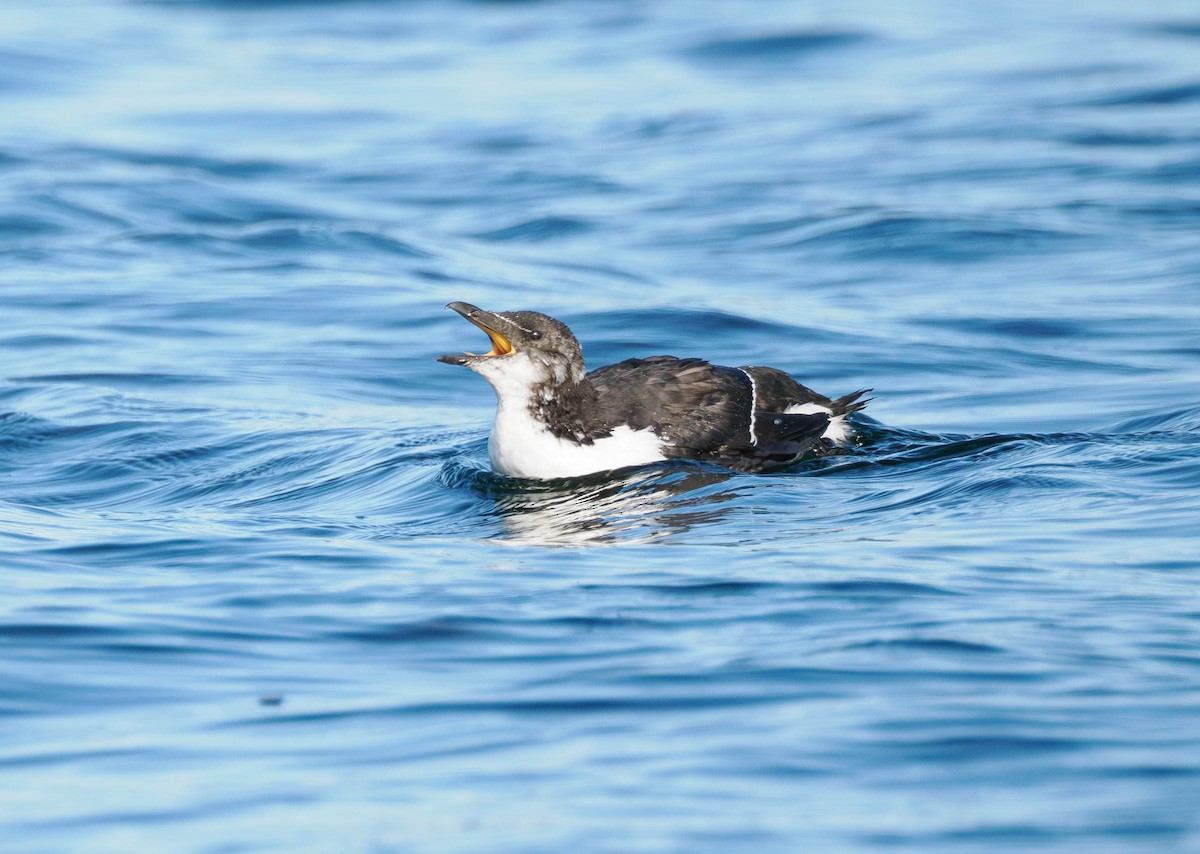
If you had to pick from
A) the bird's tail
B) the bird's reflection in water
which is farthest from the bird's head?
the bird's tail

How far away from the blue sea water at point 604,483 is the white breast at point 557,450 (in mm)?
109

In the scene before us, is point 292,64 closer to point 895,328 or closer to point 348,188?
point 348,188

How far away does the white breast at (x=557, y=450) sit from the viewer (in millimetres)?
9617

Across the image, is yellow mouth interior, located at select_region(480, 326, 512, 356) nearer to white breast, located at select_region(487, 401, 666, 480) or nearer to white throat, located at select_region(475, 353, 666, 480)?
white throat, located at select_region(475, 353, 666, 480)

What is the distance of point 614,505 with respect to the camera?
9.30 meters

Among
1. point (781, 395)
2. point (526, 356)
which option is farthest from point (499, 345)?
point (781, 395)

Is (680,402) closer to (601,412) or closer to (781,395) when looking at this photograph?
(601,412)

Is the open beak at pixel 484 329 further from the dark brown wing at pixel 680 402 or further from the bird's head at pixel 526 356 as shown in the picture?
the dark brown wing at pixel 680 402

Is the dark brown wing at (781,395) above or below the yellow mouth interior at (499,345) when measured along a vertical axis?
below

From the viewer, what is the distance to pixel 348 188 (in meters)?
21.3

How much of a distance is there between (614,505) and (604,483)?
1.19 feet

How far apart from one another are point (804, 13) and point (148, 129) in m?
12.3

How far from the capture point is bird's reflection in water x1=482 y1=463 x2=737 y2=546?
874 cm

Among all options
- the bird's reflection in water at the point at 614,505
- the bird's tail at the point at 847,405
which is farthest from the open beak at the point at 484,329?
the bird's tail at the point at 847,405
